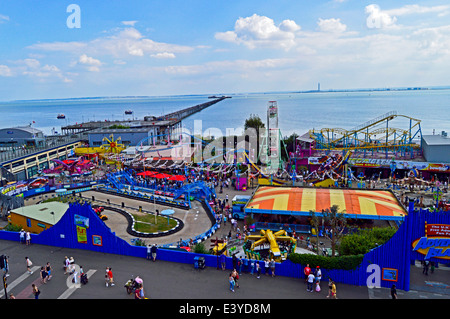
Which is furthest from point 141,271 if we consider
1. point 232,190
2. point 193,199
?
point 232,190

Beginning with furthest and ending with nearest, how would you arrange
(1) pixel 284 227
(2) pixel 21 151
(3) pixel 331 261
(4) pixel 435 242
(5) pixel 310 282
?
(2) pixel 21 151, (1) pixel 284 227, (3) pixel 331 261, (5) pixel 310 282, (4) pixel 435 242

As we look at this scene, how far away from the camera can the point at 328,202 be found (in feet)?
84.3

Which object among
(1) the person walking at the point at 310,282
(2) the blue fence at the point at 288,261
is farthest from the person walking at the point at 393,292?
(1) the person walking at the point at 310,282

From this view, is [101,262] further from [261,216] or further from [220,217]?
[261,216]

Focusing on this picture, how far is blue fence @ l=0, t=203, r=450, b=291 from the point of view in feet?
46.9

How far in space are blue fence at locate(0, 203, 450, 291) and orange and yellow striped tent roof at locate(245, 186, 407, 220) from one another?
269 inches

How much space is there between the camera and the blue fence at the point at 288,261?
46.9ft

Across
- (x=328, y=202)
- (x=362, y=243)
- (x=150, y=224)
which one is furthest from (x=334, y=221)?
(x=150, y=224)

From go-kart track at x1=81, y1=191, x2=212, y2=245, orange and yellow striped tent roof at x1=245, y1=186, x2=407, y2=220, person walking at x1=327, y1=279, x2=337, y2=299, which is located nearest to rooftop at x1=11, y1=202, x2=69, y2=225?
go-kart track at x1=81, y1=191, x2=212, y2=245

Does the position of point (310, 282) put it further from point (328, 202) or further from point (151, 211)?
point (151, 211)

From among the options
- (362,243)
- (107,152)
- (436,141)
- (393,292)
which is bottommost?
(393,292)

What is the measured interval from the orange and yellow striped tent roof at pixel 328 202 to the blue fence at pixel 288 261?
6.83m

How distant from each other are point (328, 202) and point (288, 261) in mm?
10801

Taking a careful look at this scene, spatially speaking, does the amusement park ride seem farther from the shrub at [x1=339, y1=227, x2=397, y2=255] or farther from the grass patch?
the shrub at [x1=339, y1=227, x2=397, y2=255]
